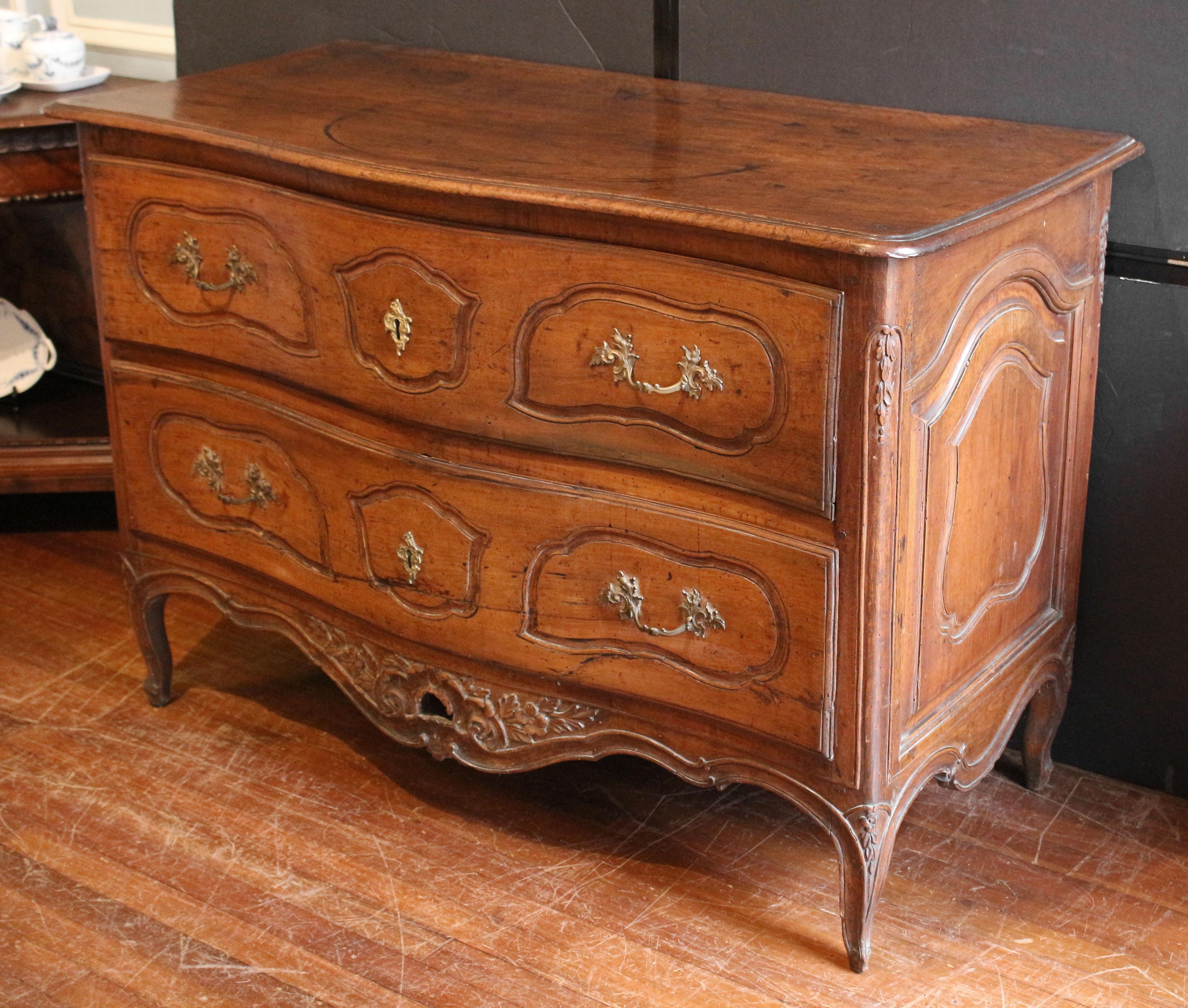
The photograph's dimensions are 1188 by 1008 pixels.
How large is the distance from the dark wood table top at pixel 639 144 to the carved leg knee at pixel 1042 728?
767 mm

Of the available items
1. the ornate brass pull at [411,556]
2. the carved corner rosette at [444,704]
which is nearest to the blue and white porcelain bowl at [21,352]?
the carved corner rosette at [444,704]

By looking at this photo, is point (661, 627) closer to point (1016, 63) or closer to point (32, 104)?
point (1016, 63)

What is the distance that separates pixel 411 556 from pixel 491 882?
0.47 metres

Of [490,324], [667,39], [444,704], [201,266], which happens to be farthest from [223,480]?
[667,39]

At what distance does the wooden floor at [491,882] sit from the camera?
1839mm

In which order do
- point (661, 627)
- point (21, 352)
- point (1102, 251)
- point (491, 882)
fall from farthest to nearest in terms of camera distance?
point (21, 352)
point (491, 882)
point (1102, 251)
point (661, 627)

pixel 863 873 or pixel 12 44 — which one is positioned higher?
pixel 12 44

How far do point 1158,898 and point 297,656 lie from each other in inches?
57.4

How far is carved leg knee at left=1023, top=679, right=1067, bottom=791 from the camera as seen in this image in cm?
214

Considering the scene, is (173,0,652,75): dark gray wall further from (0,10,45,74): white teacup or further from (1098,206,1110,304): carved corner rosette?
(1098,206,1110,304): carved corner rosette

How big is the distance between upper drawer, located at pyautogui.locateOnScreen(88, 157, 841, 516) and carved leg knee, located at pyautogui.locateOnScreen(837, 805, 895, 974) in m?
0.40

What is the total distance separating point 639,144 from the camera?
184 cm

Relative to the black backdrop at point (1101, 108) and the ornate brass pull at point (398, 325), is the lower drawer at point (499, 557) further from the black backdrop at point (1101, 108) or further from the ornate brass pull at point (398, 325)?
the black backdrop at point (1101, 108)

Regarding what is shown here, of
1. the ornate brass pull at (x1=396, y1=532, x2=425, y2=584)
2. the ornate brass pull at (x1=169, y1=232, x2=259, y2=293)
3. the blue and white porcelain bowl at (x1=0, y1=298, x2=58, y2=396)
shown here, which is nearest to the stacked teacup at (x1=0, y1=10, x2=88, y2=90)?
the blue and white porcelain bowl at (x1=0, y1=298, x2=58, y2=396)
